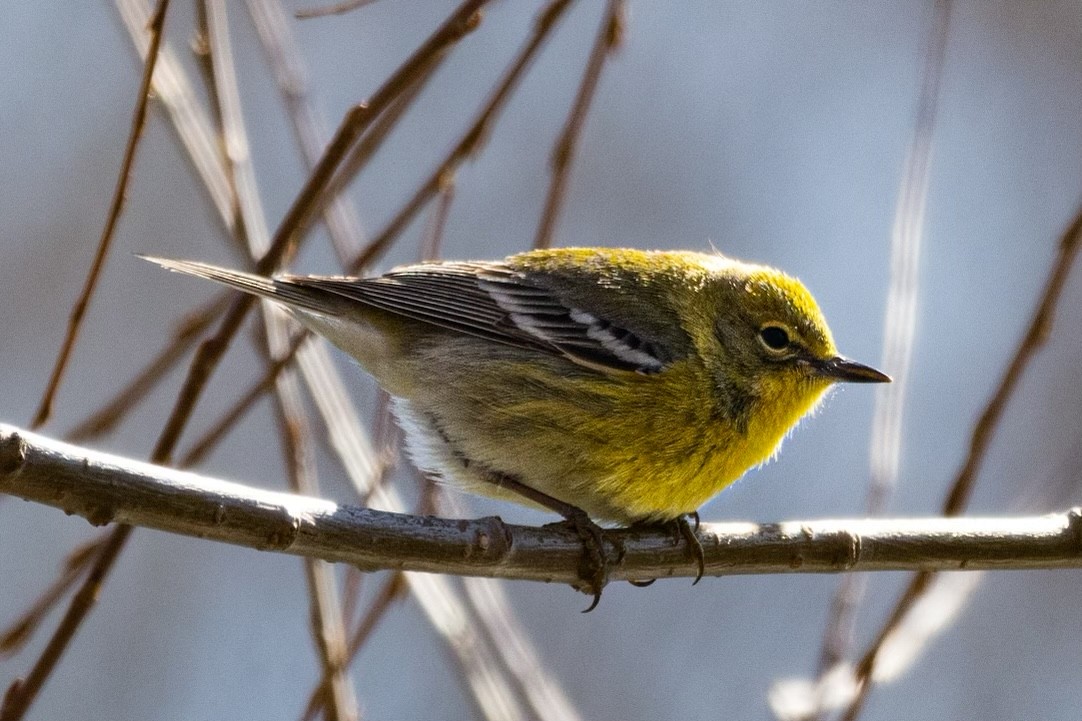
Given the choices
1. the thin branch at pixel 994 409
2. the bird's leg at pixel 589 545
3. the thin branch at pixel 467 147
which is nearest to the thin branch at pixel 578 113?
the thin branch at pixel 467 147

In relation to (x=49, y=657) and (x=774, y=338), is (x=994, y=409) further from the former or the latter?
(x=49, y=657)

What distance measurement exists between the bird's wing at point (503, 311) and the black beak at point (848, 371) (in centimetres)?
68

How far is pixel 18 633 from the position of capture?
10.6ft

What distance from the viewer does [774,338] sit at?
195 inches

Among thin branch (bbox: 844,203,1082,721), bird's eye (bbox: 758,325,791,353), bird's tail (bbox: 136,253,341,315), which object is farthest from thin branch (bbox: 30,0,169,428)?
bird's eye (bbox: 758,325,791,353)

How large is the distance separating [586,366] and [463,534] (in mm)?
1662

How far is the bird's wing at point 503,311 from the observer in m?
4.64

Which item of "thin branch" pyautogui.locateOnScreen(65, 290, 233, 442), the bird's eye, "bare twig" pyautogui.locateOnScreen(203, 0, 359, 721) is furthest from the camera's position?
the bird's eye

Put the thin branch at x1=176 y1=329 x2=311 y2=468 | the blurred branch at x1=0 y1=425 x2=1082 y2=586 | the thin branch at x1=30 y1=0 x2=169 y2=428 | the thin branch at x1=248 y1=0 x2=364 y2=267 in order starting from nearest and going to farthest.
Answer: the blurred branch at x1=0 y1=425 x2=1082 y2=586 < the thin branch at x1=30 y1=0 x2=169 y2=428 < the thin branch at x1=176 y1=329 x2=311 y2=468 < the thin branch at x1=248 y1=0 x2=364 y2=267

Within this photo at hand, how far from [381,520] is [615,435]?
1.53 meters

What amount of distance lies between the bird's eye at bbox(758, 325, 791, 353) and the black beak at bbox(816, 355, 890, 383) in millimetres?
199

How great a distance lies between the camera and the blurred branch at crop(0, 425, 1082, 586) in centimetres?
241

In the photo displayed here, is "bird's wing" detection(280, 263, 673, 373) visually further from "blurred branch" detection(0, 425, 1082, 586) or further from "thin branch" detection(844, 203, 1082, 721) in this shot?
"thin branch" detection(844, 203, 1082, 721)

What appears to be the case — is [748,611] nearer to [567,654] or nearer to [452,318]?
[567,654]
